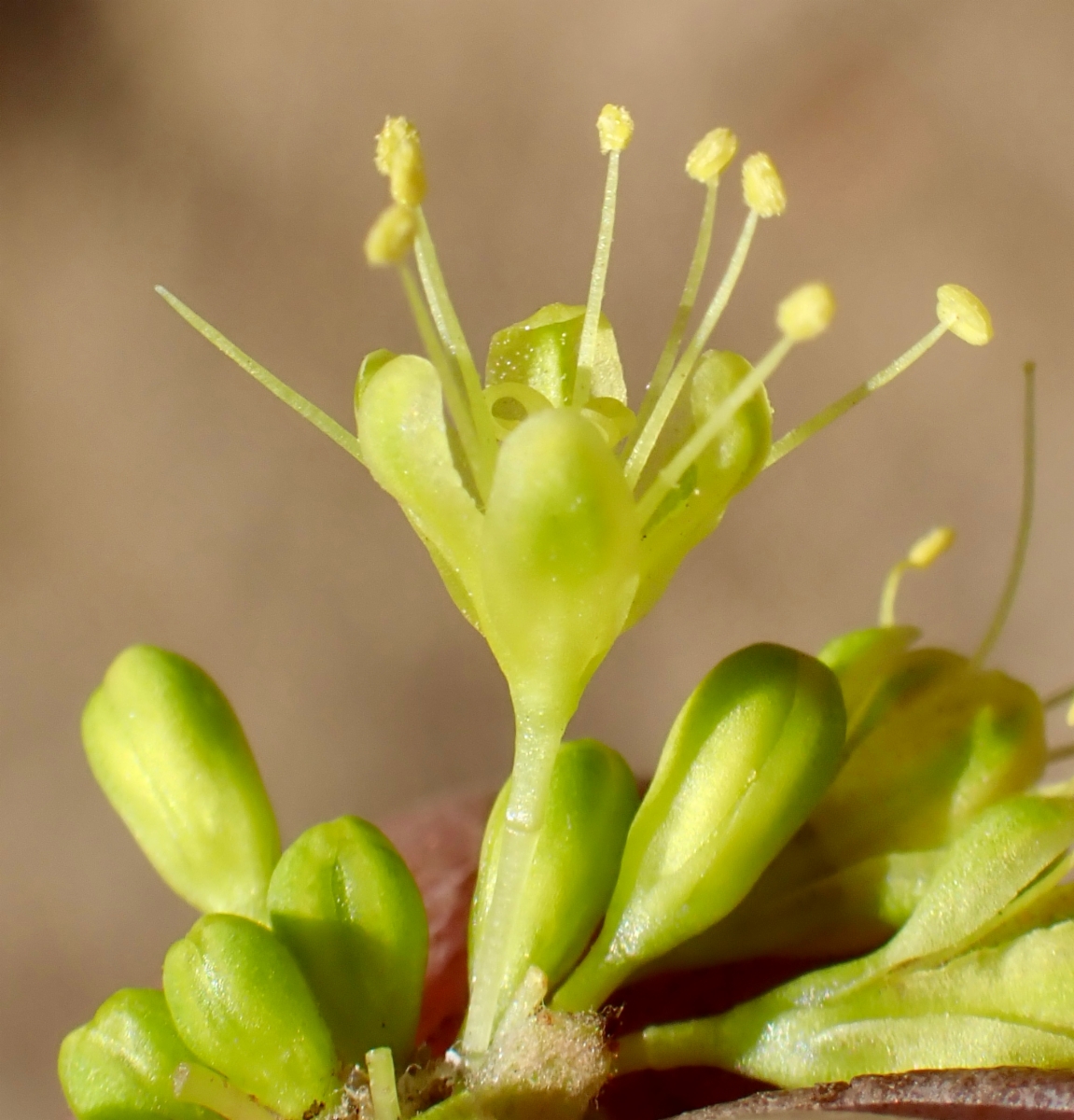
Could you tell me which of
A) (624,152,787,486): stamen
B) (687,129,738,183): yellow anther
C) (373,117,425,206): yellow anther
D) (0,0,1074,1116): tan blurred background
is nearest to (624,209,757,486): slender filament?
(624,152,787,486): stamen

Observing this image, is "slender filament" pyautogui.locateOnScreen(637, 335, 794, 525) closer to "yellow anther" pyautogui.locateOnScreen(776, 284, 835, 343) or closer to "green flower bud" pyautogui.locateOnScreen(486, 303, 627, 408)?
"yellow anther" pyautogui.locateOnScreen(776, 284, 835, 343)

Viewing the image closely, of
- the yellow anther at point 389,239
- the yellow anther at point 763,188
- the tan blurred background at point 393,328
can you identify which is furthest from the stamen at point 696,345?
the tan blurred background at point 393,328

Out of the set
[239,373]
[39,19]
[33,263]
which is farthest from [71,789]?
[39,19]

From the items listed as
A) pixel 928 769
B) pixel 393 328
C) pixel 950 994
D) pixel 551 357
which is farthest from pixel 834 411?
pixel 393 328

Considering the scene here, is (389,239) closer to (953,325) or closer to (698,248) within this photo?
(698,248)

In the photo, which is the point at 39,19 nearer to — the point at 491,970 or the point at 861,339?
the point at 861,339

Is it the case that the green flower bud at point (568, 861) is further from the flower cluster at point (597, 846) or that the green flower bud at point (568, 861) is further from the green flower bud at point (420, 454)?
the green flower bud at point (420, 454)
